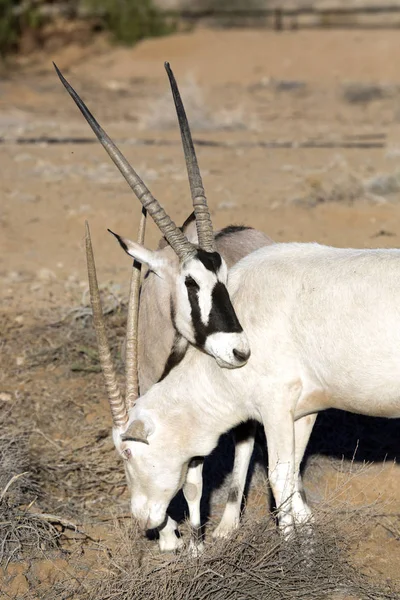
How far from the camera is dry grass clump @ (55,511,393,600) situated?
3988 mm

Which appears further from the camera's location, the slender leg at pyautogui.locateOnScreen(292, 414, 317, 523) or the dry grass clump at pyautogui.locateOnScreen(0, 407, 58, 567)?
the dry grass clump at pyautogui.locateOnScreen(0, 407, 58, 567)

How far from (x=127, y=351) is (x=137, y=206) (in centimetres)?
488

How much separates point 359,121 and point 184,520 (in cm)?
1102

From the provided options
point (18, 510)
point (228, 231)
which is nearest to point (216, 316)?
point (228, 231)

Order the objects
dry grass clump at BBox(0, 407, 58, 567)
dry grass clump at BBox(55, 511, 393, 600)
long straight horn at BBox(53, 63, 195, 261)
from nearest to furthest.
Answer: dry grass clump at BBox(55, 511, 393, 600) → long straight horn at BBox(53, 63, 195, 261) → dry grass clump at BBox(0, 407, 58, 567)

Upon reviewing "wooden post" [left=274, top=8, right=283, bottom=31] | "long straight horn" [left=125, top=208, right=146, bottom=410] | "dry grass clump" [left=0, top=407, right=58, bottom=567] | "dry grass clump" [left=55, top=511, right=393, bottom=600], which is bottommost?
"wooden post" [left=274, top=8, right=283, bottom=31]

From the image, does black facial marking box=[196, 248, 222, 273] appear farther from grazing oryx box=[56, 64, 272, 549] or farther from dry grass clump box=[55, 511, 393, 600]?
dry grass clump box=[55, 511, 393, 600]

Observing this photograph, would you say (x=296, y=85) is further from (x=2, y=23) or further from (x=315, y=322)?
(x=315, y=322)

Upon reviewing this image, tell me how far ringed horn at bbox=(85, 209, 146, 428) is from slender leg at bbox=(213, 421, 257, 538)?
693 millimetres

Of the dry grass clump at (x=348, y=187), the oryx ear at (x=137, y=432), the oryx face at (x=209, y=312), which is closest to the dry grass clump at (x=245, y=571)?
the oryx ear at (x=137, y=432)

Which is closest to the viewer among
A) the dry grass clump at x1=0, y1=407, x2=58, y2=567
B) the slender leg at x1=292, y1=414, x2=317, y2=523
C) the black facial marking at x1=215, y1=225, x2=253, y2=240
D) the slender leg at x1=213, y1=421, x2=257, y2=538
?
the slender leg at x1=292, y1=414, x2=317, y2=523

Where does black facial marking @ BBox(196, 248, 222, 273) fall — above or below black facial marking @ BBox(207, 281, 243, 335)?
above

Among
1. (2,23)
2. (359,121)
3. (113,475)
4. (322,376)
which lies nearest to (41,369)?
(113,475)

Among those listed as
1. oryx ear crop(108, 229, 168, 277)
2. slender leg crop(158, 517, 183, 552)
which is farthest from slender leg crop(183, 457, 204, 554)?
oryx ear crop(108, 229, 168, 277)
